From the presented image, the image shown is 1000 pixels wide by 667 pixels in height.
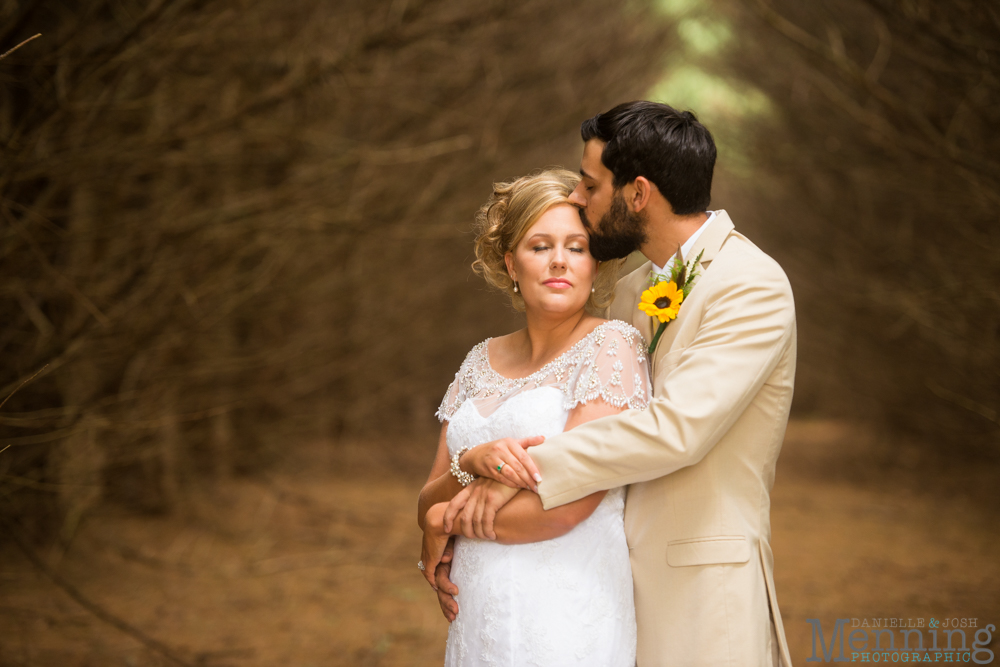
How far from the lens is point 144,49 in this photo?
4.14 metres

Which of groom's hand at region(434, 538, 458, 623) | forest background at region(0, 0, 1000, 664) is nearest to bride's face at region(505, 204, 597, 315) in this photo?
groom's hand at region(434, 538, 458, 623)

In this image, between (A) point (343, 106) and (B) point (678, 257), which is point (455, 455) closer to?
(B) point (678, 257)

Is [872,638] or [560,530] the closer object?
[560,530]

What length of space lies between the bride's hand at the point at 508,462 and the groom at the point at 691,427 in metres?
0.04

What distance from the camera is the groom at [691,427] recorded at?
247cm

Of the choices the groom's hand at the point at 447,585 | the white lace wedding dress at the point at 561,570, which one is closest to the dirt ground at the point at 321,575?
the groom's hand at the point at 447,585

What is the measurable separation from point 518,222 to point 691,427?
894 millimetres

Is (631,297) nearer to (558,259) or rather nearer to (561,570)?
(558,259)

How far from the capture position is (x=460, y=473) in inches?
109

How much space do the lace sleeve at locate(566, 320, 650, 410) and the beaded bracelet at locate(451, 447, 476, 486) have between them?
38 centimetres

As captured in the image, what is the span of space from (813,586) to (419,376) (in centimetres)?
1011

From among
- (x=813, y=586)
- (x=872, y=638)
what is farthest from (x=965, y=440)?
(x=872, y=638)

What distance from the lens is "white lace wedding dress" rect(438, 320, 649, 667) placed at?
260 cm

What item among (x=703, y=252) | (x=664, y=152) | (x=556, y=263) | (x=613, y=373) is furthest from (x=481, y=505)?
(x=664, y=152)
